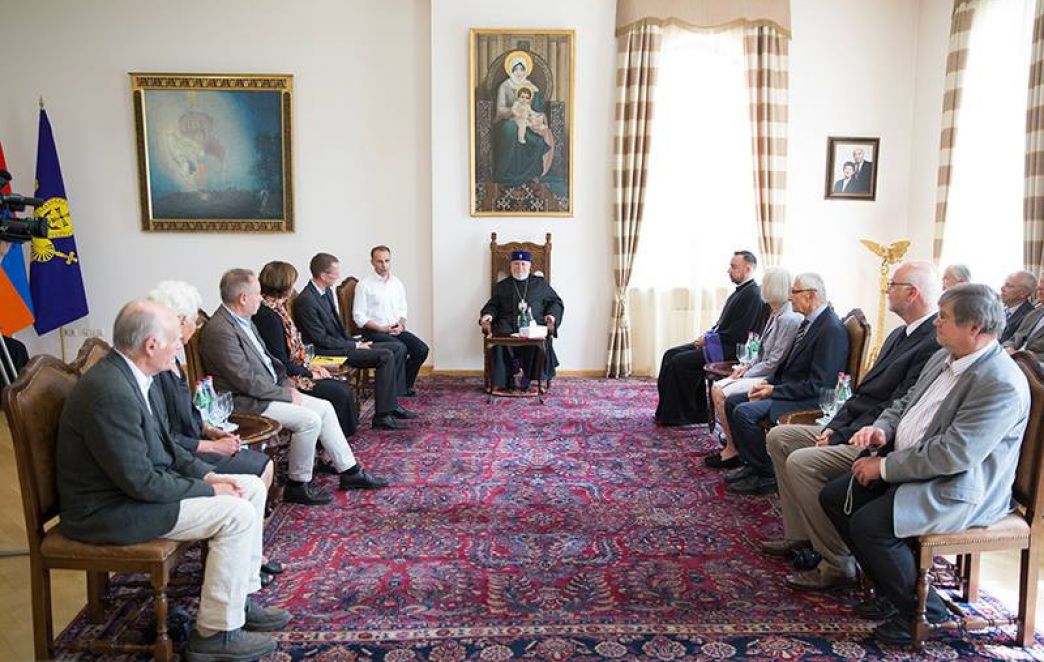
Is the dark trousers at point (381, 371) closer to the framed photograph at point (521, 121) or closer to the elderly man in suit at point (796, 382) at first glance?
the framed photograph at point (521, 121)

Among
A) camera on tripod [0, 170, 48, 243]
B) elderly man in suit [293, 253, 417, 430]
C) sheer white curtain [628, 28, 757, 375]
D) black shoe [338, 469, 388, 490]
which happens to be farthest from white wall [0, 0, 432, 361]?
camera on tripod [0, 170, 48, 243]

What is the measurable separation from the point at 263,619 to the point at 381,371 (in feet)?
9.91

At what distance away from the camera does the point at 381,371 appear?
5.78m

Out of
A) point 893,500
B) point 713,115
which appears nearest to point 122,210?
point 713,115

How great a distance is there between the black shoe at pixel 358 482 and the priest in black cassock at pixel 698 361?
240 cm

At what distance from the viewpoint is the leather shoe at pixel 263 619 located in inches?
112

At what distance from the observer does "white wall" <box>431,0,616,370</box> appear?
728cm

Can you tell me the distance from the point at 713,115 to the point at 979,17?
7.53ft

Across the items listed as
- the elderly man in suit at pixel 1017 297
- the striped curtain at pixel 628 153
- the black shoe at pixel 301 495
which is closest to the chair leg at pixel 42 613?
the black shoe at pixel 301 495

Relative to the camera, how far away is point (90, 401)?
2.40 meters

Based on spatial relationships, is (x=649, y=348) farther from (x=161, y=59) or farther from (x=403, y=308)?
(x=161, y=59)

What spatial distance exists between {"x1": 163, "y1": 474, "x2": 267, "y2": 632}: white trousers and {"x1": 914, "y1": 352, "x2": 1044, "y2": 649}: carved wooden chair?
2.33 meters

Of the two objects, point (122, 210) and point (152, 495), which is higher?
point (122, 210)

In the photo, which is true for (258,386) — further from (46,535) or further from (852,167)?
(852,167)
